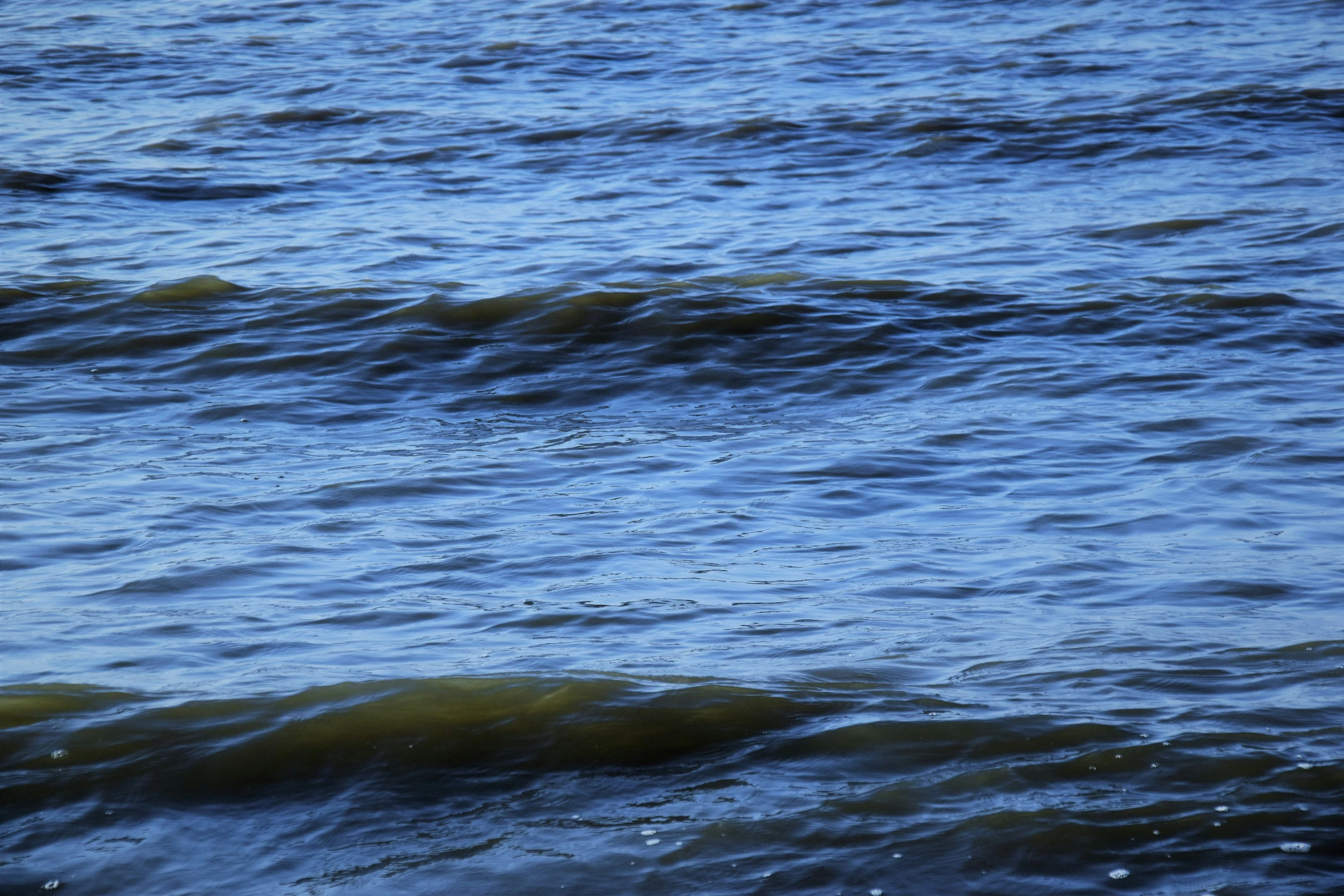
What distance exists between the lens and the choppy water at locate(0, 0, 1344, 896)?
3100 mm

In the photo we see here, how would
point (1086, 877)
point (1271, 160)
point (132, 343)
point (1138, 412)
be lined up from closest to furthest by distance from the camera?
point (1086, 877) → point (1138, 412) → point (132, 343) → point (1271, 160)

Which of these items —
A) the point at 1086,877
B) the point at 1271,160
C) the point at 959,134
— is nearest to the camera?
the point at 1086,877

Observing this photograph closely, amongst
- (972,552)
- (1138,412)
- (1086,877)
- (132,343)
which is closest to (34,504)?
(132,343)

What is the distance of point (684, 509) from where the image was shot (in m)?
5.11

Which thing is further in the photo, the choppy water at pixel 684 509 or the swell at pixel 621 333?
the swell at pixel 621 333

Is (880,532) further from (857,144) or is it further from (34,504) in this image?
(857,144)

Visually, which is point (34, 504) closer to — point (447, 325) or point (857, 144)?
point (447, 325)

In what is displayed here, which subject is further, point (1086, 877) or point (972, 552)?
point (972, 552)

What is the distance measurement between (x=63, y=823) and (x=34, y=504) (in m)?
2.23

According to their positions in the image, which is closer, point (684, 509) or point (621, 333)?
point (684, 509)

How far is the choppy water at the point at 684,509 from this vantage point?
3.10 m

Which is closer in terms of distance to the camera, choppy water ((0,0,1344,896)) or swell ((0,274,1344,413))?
choppy water ((0,0,1344,896))

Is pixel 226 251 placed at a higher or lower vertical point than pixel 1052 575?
higher

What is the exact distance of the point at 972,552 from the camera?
4613mm
